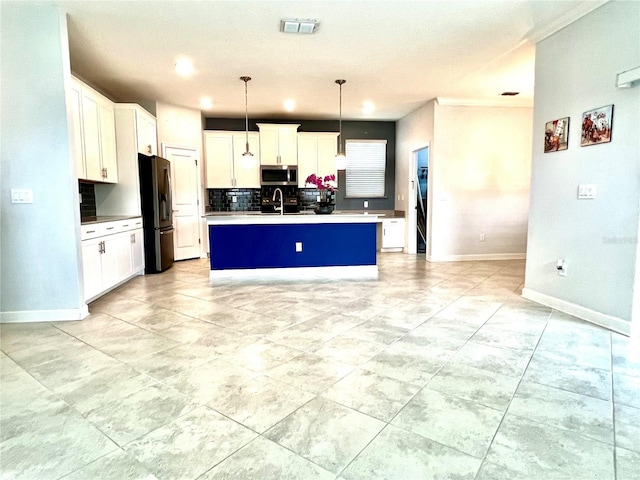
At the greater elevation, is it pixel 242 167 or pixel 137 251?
pixel 242 167

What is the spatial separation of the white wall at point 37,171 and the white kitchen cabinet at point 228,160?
3708 mm

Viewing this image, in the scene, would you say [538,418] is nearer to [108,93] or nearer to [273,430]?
[273,430]

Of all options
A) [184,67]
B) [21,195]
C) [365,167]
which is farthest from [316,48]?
[365,167]

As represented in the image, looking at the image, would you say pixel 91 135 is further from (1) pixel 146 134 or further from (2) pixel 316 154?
(2) pixel 316 154

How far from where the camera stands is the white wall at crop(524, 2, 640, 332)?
9.13 feet

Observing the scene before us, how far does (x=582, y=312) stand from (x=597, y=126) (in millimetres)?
1585

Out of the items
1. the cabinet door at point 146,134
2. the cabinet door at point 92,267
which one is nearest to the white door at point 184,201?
the cabinet door at point 146,134

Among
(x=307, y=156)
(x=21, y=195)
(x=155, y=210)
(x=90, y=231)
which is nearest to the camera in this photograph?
(x=21, y=195)

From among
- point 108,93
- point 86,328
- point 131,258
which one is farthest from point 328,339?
point 108,93

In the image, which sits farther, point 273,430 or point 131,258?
point 131,258

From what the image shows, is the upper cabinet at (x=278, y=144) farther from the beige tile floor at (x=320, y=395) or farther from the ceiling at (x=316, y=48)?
the beige tile floor at (x=320, y=395)

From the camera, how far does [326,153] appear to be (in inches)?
284

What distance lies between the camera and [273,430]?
1.66 meters

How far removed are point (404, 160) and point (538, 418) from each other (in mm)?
→ 6037
